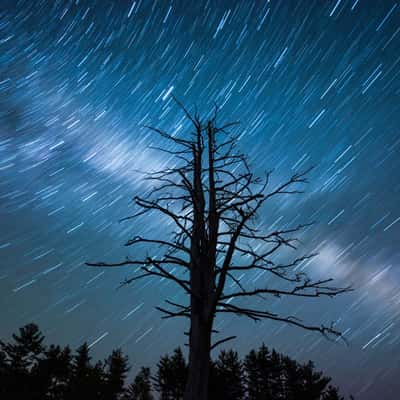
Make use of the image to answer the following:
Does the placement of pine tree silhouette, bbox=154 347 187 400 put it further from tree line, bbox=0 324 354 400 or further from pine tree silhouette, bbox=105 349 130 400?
pine tree silhouette, bbox=105 349 130 400

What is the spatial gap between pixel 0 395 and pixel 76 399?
786 centimetres

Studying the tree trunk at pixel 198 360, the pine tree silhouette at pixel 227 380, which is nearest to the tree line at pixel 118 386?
the pine tree silhouette at pixel 227 380

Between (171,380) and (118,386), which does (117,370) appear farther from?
(171,380)

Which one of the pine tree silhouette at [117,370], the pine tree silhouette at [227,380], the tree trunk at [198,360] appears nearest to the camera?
the tree trunk at [198,360]

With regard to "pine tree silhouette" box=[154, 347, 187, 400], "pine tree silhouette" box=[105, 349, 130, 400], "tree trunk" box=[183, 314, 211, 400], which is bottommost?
"tree trunk" box=[183, 314, 211, 400]

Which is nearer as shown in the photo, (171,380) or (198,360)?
(198,360)

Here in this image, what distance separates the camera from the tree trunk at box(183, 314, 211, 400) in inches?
110

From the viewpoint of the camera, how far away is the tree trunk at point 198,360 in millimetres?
2793

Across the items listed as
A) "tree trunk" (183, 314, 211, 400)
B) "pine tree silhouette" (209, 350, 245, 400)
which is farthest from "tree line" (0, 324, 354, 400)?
"tree trunk" (183, 314, 211, 400)

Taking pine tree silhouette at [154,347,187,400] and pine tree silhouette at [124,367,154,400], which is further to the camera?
pine tree silhouette at [124,367,154,400]

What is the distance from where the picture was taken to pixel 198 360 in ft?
9.59

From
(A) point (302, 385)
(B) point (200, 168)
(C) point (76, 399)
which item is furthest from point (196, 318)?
(A) point (302, 385)

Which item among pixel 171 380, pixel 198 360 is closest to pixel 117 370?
pixel 171 380

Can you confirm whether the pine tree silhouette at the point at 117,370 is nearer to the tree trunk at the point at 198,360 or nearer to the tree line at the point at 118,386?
the tree line at the point at 118,386
